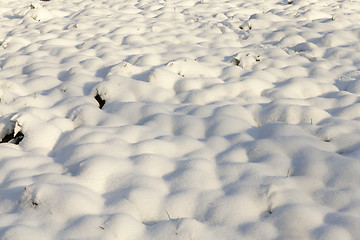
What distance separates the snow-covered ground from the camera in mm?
2307

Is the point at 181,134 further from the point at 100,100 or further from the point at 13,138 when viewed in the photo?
the point at 13,138

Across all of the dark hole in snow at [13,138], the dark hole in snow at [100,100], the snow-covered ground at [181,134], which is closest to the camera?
the snow-covered ground at [181,134]

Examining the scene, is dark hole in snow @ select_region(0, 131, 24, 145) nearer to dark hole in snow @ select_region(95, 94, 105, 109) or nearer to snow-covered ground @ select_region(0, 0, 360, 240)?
snow-covered ground @ select_region(0, 0, 360, 240)

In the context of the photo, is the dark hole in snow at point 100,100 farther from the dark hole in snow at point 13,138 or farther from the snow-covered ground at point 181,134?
the dark hole in snow at point 13,138

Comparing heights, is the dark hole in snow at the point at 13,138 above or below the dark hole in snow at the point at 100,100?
above

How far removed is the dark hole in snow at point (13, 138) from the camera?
327 centimetres

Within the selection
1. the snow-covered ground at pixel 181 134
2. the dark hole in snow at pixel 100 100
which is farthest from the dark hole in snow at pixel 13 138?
the dark hole in snow at pixel 100 100

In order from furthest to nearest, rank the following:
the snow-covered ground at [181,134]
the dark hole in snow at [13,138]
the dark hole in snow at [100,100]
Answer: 1. the dark hole in snow at [100,100]
2. the dark hole in snow at [13,138]
3. the snow-covered ground at [181,134]

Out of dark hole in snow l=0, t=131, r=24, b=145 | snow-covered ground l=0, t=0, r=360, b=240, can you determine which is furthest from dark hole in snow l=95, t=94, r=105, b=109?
dark hole in snow l=0, t=131, r=24, b=145

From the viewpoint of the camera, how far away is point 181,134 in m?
3.34

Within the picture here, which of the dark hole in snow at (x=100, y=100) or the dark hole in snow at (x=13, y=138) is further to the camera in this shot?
the dark hole in snow at (x=100, y=100)

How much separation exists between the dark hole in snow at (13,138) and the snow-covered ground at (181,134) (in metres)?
0.01

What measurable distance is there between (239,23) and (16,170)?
530 cm

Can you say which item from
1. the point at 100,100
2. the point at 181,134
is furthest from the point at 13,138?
the point at 181,134
